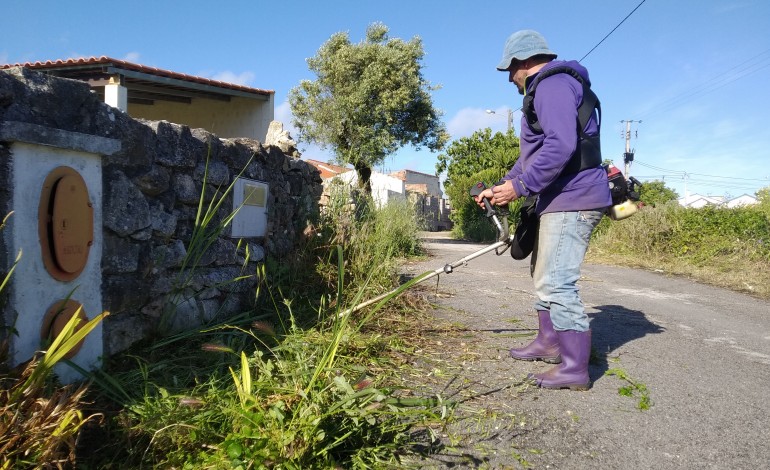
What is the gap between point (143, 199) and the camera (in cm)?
272

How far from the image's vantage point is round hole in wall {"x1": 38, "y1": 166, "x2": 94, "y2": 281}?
2.11 m

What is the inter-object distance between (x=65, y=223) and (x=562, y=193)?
2.38 metres

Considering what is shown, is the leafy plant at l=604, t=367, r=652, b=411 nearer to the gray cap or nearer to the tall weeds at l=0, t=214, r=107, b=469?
the gray cap

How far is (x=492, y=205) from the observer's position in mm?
3035

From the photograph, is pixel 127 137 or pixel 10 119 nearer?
pixel 10 119

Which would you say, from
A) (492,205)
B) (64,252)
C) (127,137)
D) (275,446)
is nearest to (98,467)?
(275,446)

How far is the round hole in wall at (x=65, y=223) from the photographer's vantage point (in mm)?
2109

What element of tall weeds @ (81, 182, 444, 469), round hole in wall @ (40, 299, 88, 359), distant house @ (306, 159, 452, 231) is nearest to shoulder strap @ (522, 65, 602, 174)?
tall weeds @ (81, 182, 444, 469)

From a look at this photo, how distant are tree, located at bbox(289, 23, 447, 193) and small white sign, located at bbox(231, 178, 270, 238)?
1178 centimetres

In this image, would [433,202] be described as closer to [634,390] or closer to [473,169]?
[473,169]

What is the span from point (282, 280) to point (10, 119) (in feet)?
7.36

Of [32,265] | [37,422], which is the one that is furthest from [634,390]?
[32,265]

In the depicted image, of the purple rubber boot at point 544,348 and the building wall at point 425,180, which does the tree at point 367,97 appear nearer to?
the purple rubber boot at point 544,348

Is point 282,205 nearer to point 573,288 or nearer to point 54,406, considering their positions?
point 573,288
